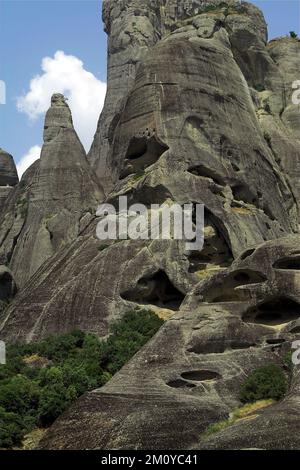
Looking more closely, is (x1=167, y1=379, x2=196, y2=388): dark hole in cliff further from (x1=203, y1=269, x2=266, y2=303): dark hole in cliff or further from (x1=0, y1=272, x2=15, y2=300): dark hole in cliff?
(x1=0, y1=272, x2=15, y2=300): dark hole in cliff

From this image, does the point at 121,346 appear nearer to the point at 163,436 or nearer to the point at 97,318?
the point at 97,318

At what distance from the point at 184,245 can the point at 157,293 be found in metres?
2.76

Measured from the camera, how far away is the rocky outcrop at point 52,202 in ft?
204

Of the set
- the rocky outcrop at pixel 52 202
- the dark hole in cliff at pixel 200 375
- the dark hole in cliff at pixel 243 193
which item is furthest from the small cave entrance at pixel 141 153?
the dark hole in cliff at pixel 200 375

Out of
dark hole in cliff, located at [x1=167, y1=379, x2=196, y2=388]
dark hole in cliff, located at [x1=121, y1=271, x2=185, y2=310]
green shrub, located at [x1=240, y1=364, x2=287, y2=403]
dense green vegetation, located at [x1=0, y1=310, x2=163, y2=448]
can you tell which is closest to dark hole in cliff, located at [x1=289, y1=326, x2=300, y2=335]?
green shrub, located at [x1=240, y1=364, x2=287, y2=403]

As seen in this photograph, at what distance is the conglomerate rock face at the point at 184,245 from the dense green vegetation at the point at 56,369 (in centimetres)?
159

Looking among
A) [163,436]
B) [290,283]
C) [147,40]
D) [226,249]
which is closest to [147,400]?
[163,436]

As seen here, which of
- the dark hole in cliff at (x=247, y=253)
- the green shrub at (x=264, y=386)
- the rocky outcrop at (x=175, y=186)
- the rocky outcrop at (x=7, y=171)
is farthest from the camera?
the rocky outcrop at (x=7, y=171)

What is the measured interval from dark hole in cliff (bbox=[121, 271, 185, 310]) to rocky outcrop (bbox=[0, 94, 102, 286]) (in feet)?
60.1

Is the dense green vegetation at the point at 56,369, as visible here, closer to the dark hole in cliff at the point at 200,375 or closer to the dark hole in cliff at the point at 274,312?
the dark hole in cliff at the point at 200,375

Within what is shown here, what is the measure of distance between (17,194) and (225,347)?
145ft

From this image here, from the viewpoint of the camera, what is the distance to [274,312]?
35.5 metres

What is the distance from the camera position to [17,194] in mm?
74312

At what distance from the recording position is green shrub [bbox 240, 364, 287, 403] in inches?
1109
